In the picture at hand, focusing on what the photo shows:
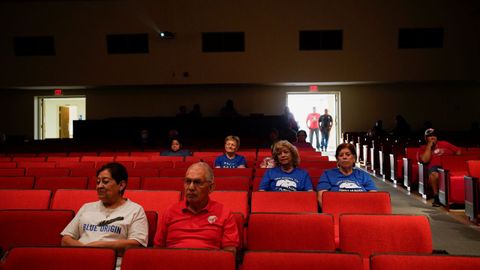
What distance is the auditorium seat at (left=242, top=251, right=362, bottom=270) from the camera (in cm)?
170

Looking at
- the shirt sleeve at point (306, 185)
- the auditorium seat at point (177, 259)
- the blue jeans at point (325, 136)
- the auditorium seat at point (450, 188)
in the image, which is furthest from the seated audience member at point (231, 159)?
the blue jeans at point (325, 136)

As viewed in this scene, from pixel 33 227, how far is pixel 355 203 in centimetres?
225

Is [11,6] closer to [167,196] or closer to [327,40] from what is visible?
[327,40]

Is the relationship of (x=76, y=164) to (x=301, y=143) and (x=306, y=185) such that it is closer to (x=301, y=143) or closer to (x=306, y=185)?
(x=306, y=185)

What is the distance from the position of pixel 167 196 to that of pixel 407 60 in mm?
10178

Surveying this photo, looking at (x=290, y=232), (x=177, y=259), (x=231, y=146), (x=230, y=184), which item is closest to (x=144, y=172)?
(x=231, y=146)

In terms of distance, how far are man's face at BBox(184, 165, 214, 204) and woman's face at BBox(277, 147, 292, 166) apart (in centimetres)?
143

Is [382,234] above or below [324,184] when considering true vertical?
below

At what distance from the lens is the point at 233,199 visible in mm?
3242

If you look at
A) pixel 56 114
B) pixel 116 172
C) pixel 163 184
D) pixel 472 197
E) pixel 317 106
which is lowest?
pixel 472 197

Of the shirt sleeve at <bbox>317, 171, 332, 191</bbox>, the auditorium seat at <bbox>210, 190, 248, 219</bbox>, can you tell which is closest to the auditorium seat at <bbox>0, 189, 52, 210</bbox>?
the auditorium seat at <bbox>210, 190, 248, 219</bbox>

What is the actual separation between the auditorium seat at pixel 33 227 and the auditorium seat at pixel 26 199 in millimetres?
588

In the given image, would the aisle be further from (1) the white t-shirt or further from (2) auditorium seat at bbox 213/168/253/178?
(1) the white t-shirt

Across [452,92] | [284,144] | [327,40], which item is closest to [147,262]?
[284,144]
